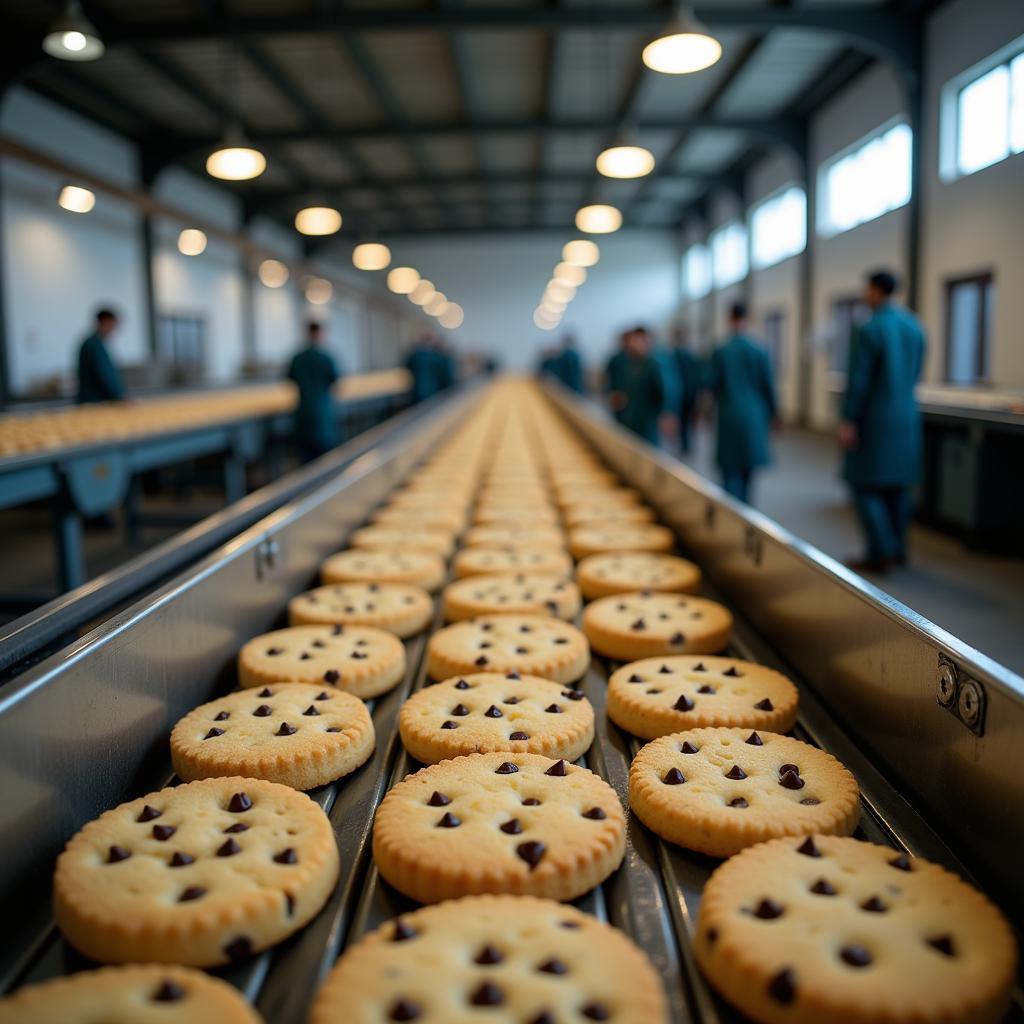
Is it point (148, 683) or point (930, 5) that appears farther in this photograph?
point (930, 5)

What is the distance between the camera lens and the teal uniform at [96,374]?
283 inches

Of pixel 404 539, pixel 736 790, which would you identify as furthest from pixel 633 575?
pixel 736 790

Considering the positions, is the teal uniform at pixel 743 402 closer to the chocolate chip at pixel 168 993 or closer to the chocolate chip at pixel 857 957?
the chocolate chip at pixel 857 957

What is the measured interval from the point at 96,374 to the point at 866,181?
10515mm

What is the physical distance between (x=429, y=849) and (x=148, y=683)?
689 mm

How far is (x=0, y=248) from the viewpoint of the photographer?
10.4 metres

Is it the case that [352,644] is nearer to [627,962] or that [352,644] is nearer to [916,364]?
[627,962]

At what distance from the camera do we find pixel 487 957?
0.99 metres

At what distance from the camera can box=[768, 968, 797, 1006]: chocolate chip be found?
0.94m

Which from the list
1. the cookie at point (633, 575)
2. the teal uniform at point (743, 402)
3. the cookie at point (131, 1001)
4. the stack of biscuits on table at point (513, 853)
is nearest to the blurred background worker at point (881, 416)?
the teal uniform at point (743, 402)

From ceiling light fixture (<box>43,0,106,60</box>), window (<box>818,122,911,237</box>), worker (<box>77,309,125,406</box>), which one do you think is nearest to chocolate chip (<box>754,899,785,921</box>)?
ceiling light fixture (<box>43,0,106,60</box>)

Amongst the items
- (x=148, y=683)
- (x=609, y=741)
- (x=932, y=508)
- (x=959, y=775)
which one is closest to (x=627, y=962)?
(x=959, y=775)

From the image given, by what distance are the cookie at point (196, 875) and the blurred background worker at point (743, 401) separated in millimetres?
5830

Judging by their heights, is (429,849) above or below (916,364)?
below
